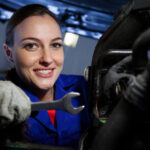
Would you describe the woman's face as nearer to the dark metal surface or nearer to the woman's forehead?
the woman's forehead

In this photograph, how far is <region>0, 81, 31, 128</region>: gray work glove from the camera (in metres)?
0.61

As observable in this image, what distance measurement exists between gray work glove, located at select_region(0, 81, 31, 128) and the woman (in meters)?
0.17

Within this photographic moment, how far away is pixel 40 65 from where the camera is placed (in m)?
0.84

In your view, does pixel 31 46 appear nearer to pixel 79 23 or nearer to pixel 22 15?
pixel 22 15

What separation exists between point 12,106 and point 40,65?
256 mm

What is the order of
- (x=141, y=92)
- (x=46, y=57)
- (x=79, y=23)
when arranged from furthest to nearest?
(x=79, y=23) < (x=46, y=57) < (x=141, y=92)

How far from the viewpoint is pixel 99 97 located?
0.56m

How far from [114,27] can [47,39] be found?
1.23ft

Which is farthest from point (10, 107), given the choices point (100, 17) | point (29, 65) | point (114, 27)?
point (100, 17)

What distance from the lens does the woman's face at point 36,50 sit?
83 cm

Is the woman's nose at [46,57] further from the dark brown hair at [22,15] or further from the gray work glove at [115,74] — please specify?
the gray work glove at [115,74]

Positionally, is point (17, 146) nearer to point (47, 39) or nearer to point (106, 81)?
point (106, 81)

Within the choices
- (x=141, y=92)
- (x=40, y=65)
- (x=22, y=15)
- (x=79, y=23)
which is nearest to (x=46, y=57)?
(x=40, y=65)

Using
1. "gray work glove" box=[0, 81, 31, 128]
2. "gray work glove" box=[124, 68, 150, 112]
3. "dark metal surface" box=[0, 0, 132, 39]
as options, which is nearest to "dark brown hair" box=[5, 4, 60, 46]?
"gray work glove" box=[0, 81, 31, 128]
